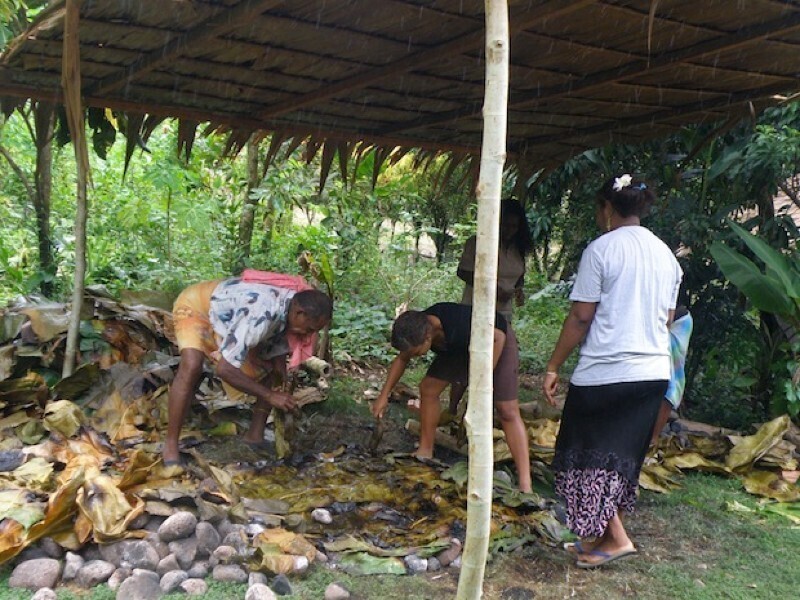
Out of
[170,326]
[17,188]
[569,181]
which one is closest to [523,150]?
[569,181]

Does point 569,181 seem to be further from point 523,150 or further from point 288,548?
point 288,548

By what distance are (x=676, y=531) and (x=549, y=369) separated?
1.19m

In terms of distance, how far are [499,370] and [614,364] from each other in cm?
104

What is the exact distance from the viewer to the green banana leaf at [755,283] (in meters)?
5.06

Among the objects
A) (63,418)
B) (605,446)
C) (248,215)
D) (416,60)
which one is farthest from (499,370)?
(248,215)

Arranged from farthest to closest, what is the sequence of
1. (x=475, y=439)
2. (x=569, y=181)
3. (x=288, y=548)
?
(x=569, y=181), (x=288, y=548), (x=475, y=439)

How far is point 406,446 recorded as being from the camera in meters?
5.06

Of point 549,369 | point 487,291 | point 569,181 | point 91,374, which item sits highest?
point 569,181

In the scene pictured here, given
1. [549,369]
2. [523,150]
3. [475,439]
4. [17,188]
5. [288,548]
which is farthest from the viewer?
[17,188]

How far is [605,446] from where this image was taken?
10.6 feet

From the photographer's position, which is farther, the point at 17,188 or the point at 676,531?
the point at 17,188

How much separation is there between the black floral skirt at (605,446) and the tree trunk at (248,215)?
220 inches

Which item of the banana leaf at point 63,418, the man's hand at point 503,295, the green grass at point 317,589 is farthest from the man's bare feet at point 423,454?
the banana leaf at point 63,418

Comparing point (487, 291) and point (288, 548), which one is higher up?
point (487, 291)
